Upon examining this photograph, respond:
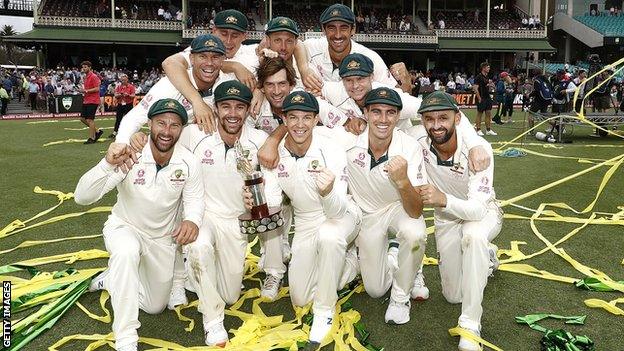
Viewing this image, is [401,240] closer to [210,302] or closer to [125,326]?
[210,302]

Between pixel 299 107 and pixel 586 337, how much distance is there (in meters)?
2.92

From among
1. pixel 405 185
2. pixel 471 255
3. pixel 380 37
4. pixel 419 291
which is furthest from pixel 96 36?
pixel 471 255

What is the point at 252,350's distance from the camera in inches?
159

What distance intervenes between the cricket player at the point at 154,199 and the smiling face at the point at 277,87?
97cm

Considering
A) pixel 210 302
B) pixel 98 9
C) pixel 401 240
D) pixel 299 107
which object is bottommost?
pixel 210 302

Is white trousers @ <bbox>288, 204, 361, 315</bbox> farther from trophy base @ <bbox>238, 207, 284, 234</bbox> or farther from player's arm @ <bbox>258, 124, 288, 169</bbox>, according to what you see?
player's arm @ <bbox>258, 124, 288, 169</bbox>

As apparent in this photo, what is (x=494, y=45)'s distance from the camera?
40875 millimetres

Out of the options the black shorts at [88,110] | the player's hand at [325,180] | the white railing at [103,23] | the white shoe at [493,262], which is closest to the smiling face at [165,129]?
the player's hand at [325,180]

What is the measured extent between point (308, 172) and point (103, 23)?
3682 cm

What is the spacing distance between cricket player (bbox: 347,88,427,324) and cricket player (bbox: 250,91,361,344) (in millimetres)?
193

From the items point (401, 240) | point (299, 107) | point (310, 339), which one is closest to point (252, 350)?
point (310, 339)

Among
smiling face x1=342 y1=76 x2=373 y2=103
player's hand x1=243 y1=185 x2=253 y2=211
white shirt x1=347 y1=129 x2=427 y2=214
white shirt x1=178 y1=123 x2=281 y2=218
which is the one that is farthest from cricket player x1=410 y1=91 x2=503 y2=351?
white shirt x1=178 y1=123 x2=281 y2=218

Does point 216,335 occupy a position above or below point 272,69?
below

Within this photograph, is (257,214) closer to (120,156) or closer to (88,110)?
(120,156)
